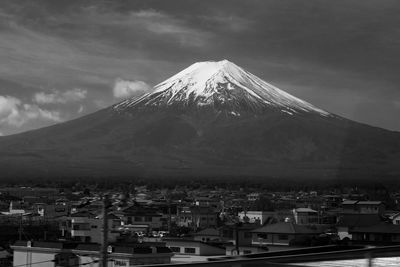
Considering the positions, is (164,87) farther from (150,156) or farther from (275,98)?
(150,156)

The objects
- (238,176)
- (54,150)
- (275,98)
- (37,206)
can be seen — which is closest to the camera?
(37,206)

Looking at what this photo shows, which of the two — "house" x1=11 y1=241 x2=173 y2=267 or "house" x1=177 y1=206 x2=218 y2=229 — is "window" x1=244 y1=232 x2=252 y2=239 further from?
"house" x1=177 y1=206 x2=218 y2=229

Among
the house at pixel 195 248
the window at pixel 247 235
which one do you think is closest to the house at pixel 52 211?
the window at pixel 247 235

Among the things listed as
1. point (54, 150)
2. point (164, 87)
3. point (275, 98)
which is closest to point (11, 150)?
point (54, 150)

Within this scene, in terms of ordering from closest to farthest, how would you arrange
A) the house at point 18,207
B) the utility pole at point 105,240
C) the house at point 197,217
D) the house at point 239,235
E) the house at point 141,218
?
the utility pole at point 105,240 < the house at point 239,235 < the house at point 141,218 < the house at point 197,217 < the house at point 18,207

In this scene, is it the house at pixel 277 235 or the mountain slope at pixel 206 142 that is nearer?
the house at pixel 277 235

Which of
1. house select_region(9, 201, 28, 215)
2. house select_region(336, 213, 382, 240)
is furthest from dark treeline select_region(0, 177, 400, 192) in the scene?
house select_region(336, 213, 382, 240)

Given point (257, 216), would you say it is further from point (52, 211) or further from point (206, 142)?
point (206, 142)

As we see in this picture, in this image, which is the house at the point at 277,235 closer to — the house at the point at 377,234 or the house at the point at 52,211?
the house at the point at 377,234
